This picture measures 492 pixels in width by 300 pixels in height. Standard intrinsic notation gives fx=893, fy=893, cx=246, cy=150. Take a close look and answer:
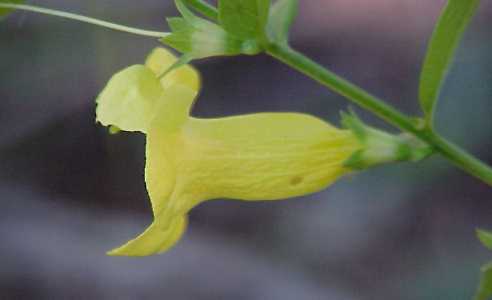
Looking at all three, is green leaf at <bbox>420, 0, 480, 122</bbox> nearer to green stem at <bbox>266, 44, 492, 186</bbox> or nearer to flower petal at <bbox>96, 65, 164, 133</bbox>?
green stem at <bbox>266, 44, 492, 186</bbox>

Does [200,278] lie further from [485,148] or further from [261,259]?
[485,148]

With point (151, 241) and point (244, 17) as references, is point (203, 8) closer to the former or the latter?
point (244, 17)

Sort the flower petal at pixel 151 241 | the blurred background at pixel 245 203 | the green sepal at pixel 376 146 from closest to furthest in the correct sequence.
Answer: the flower petal at pixel 151 241, the green sepal at pixel 376 146, the blurred background at pixel 245 203

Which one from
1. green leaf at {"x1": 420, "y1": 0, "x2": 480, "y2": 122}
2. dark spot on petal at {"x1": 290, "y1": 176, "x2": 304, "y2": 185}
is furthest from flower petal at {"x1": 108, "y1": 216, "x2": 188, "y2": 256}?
green leaf at {"x1": 420, "y1": 0, "x2": 480, "y2": 122}

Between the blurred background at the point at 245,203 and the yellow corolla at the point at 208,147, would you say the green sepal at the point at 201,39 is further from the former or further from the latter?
the blurred background at the point at 245,203

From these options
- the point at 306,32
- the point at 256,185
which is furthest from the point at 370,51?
the point at 256,185

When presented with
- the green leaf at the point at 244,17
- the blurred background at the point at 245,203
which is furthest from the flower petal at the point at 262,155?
the blurred background at the point at 245,203

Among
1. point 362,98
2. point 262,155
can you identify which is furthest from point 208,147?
point 362,98
